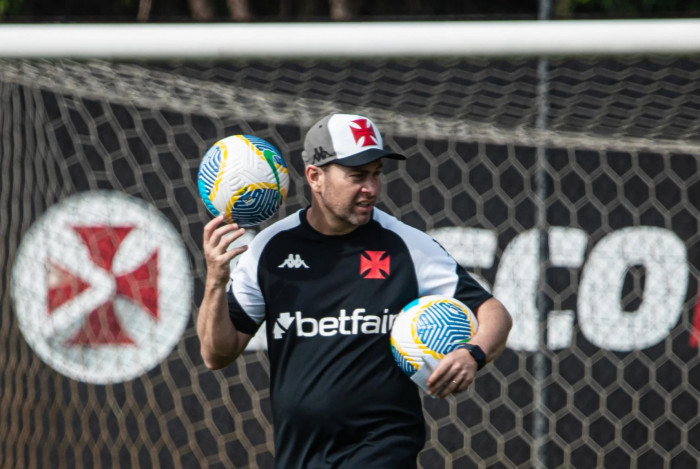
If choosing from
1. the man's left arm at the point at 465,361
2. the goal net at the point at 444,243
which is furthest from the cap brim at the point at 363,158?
the goal net at the point at 444,243

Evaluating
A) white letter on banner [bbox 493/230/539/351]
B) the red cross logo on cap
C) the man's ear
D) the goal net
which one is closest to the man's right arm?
the man's ear

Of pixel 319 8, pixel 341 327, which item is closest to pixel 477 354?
pixel 341 327

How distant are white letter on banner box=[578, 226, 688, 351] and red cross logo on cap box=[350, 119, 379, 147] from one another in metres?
2.20

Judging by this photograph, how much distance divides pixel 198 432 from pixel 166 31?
221 centimetres

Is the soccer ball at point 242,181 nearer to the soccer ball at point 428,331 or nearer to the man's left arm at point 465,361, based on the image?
the soccer ball at point 428,331

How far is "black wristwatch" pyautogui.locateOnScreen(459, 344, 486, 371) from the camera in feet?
9.18

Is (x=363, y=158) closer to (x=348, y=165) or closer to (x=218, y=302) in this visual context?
(x=348, y=165)

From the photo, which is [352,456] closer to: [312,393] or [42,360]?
[312,393]

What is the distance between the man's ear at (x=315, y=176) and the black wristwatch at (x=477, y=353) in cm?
68

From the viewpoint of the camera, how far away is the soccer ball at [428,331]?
280cm

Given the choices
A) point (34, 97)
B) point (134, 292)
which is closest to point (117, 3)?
point (34, 97)

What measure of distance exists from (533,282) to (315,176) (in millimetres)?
2126

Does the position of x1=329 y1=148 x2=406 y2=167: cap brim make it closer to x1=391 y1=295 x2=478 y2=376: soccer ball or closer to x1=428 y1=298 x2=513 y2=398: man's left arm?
x1=391 y1=295 x2=478 y2=376: soccer ball

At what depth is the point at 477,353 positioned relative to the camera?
2.81m
